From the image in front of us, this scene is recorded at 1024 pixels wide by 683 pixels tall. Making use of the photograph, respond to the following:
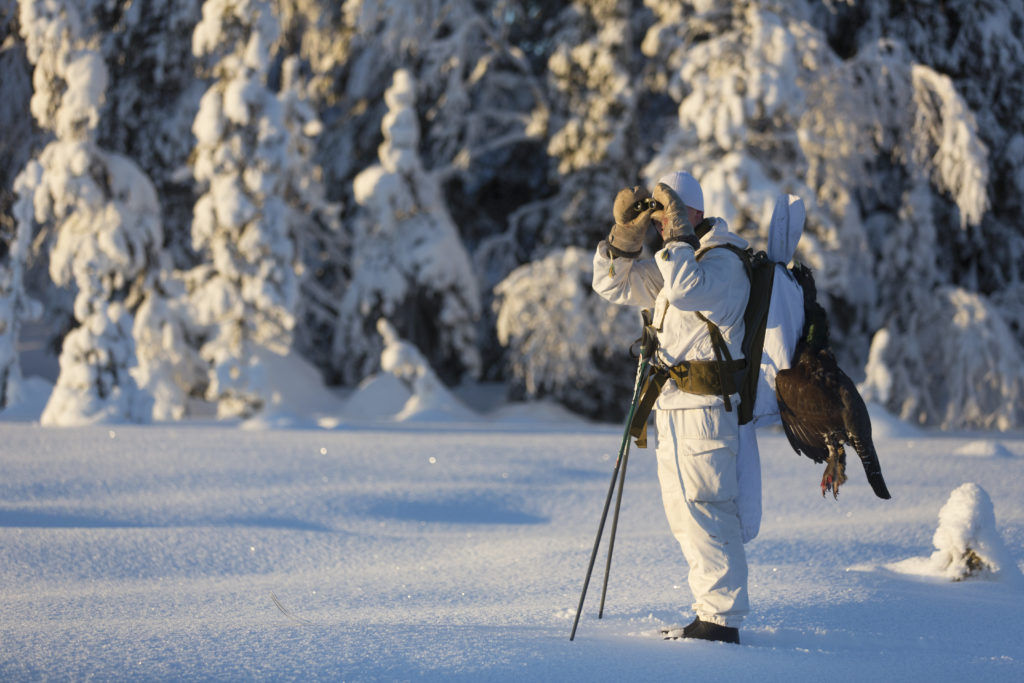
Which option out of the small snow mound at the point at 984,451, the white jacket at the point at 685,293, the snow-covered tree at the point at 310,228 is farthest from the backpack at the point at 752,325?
the snow-covered tree at the point at 310,228

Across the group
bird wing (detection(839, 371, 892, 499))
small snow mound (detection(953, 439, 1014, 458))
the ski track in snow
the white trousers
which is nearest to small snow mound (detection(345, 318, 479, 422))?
the ski track in snow

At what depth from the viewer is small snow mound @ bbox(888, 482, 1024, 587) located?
4805mm

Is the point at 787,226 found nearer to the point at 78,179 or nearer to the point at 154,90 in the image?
the point at 78,179

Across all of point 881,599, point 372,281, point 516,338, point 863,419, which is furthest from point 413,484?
point 372,281

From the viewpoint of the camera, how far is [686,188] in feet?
12.6

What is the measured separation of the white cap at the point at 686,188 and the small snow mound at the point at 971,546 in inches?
87.3

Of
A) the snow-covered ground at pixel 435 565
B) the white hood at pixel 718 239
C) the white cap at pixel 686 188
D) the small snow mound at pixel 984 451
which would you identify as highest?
the white cap at pixel 686 188

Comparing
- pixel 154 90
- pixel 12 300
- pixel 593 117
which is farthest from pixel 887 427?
pixel 154 90

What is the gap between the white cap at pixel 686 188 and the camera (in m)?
3.84

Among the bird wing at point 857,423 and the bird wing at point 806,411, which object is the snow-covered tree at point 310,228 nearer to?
the bird wing at point 806,411

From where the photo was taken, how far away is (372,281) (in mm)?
16141

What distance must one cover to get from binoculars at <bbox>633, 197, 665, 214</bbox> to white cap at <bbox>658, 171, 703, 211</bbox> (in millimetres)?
139

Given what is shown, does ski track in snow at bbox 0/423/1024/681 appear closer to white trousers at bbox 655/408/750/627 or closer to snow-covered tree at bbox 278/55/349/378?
white trousers at bbox 655/408/750/627

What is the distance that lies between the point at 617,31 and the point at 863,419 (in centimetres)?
1279
